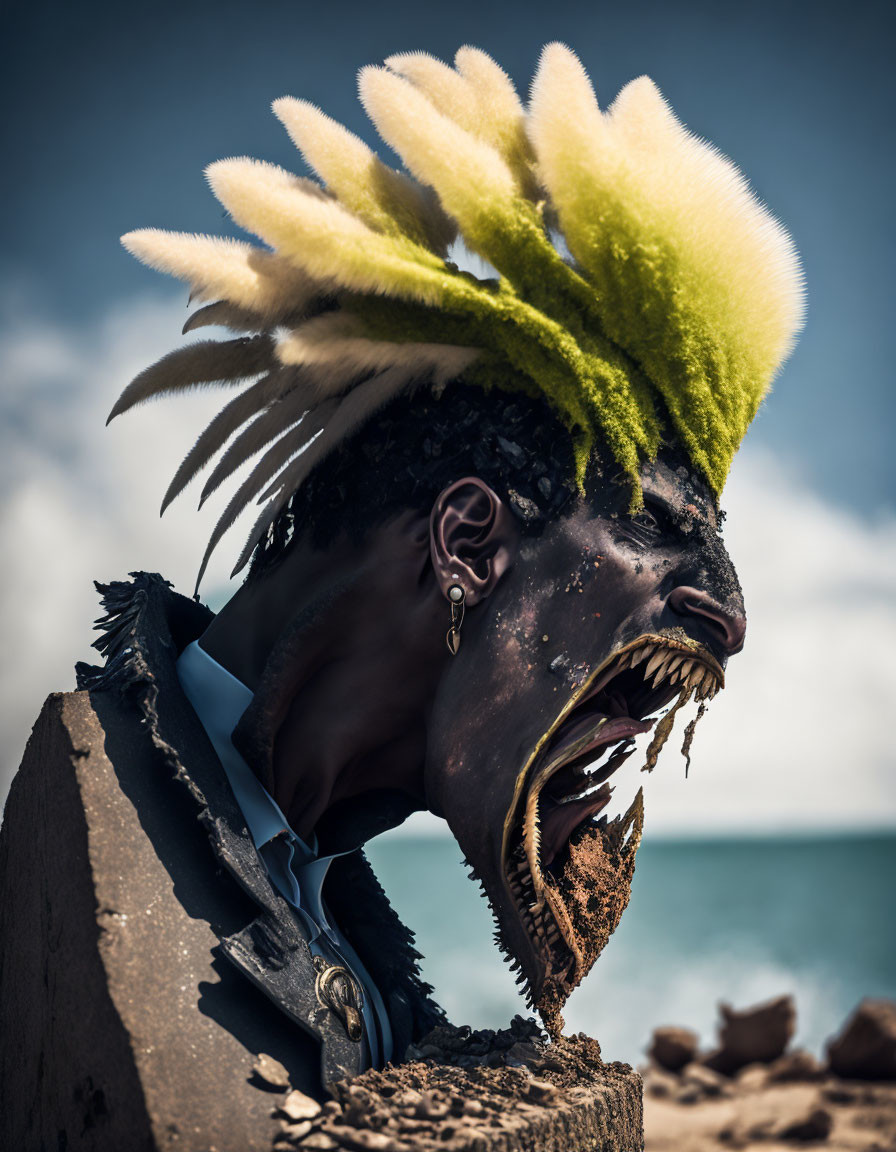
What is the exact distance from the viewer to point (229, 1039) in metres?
1.47

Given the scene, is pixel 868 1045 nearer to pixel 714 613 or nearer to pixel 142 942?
pixel 714 613

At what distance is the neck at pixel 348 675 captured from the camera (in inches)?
74.6

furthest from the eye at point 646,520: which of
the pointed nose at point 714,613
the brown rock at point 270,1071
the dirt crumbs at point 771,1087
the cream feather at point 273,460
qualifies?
the dirt crumbs at point 771,1087

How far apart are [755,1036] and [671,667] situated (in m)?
3.88

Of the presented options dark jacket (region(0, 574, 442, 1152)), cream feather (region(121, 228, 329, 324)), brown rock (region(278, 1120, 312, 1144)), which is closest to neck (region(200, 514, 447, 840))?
dark jacket (region(0, 574, 442, 1152))

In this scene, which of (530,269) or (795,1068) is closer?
(530,269)

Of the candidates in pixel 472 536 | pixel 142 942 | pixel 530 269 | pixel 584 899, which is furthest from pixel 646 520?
pixel 142 942

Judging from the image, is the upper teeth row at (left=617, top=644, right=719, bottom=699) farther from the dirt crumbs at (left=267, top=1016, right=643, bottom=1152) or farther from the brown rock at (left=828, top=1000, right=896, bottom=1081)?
the brown rock at (left=828, top=1000, right=896, bottom=1081)

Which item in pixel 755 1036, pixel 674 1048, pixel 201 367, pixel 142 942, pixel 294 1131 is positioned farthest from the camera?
pixel 674 1048

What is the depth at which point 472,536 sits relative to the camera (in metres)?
1.89

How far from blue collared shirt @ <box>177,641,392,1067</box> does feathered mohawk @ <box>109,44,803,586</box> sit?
0.39 metres

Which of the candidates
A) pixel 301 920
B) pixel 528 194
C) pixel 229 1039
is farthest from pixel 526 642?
pixel 528 194

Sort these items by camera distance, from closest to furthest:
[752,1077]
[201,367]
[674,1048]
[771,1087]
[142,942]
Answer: [142,942]
[201,367]
[771,1087]
[752,1077]
[674,1048]

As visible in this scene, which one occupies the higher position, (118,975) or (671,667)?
(671,667)
